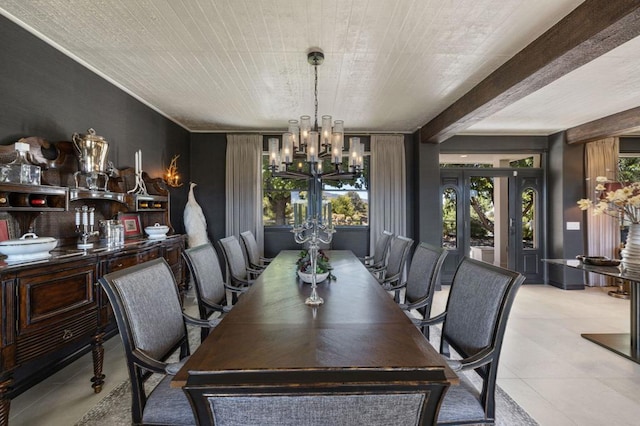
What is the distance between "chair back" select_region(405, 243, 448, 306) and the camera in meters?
2.15

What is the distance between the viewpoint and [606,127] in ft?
14.8

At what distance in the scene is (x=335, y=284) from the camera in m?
2.25

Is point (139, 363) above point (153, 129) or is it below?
below

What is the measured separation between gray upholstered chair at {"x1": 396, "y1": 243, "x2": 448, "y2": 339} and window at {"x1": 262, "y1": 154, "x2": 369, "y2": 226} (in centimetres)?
297

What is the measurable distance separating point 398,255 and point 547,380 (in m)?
1.49

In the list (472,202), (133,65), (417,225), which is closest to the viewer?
(133,65)

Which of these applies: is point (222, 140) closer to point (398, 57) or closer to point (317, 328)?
point (398, 57)

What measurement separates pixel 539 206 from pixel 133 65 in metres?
6.43

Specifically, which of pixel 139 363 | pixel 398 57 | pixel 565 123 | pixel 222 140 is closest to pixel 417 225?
pixel 565 123

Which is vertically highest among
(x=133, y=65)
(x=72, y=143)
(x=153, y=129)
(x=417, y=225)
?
(x=133, y=65)

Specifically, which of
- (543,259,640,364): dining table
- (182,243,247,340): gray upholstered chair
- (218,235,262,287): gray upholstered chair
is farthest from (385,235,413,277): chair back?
(543,259,640,364): dining table

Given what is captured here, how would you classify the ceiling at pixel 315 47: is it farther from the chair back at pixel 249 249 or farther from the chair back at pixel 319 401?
the chair back at pixel 319 401

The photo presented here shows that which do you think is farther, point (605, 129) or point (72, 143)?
point (605, 129)

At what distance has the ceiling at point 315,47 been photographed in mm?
2137
